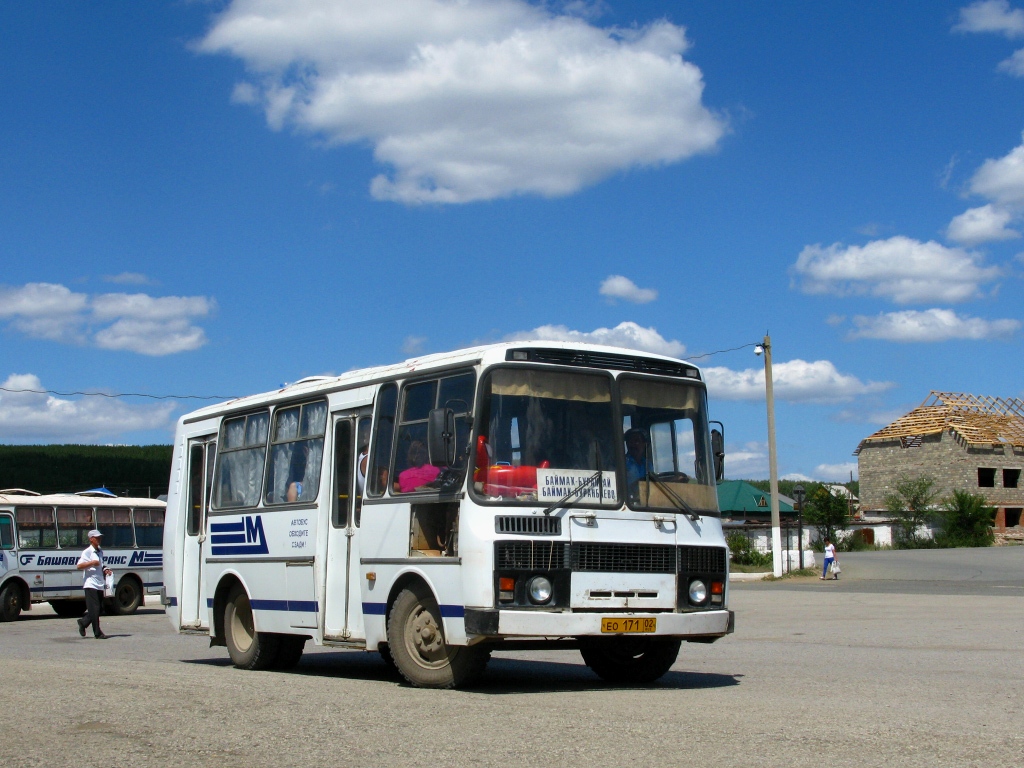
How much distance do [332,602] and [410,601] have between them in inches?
63.7

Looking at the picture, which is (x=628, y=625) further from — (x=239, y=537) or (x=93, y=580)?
(x=93, y=580)

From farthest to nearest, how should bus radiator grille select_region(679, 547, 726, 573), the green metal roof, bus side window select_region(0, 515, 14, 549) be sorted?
the green metal roof
bus side window select_region(0, 515, 14, 549)
bus radiator grille select_region(679, 547, 726, 573)

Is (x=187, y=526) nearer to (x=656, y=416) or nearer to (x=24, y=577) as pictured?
(x=656, y=416)

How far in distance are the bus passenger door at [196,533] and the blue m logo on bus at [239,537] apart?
1.17 feet

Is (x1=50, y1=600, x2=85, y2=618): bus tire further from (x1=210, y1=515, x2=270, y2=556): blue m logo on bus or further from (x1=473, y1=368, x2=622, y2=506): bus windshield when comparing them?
(x1=473, y1=368, x2=622, y2=506): bus windshield

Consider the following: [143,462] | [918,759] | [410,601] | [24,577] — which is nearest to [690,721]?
[918,759]

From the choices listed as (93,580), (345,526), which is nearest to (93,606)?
(93,580)

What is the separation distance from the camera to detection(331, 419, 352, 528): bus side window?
12008mm

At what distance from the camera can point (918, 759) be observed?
6.72 meters

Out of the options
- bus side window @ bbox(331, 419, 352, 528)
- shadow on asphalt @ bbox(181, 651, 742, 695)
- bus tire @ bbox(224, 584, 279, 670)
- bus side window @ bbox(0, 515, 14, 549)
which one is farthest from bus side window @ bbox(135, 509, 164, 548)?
bus side window @ bbox(331, 419, 352, 528)

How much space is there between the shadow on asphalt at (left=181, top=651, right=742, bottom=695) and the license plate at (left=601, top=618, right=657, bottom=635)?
796mm

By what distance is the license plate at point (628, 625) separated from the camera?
10.0 meters

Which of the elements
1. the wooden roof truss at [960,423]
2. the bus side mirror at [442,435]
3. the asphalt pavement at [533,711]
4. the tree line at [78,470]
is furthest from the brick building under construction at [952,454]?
the bus side mirror at [442,435]

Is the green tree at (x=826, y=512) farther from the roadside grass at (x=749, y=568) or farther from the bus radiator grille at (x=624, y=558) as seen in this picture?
the bus radiator grille at (x=624, y=558)
